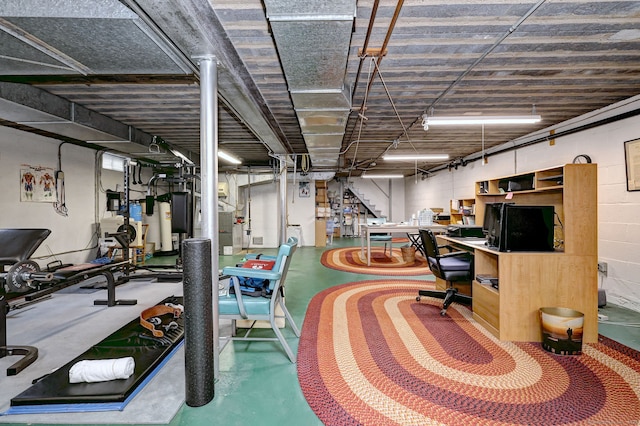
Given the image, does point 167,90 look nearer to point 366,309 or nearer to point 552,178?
point 366,309

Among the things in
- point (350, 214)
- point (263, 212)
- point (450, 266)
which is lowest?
point (450, 266)

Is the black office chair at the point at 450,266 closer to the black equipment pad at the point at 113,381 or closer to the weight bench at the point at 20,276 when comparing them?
the black equipment pad at the point at 113,381

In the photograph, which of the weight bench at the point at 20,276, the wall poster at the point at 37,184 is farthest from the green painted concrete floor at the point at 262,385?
the wall poster at the point at 37,184

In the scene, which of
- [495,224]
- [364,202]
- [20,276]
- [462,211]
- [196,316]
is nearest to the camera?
[196,316]

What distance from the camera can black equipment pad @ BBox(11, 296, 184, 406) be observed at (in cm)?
191

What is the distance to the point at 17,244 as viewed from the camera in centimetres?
277

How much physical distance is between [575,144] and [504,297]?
3.31 m

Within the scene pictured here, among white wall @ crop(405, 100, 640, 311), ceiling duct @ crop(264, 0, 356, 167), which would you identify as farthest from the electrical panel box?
white wall @ crop(405, 100, 640, 311)

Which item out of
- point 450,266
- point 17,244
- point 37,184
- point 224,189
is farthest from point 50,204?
point 450,266

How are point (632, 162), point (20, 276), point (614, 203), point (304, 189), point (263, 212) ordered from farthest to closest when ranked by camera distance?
point (304, 189) → point (263, 212) → point (614, 203) → point (632, 162) → point (20, 276)

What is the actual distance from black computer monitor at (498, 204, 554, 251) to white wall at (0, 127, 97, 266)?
7315mm

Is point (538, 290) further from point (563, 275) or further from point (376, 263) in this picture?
point (376, 263)

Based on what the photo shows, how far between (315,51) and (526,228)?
265 cm

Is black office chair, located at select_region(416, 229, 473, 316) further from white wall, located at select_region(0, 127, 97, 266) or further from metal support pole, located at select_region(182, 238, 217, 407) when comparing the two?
white wall, located at select_region(0, 127, 97, 266)
